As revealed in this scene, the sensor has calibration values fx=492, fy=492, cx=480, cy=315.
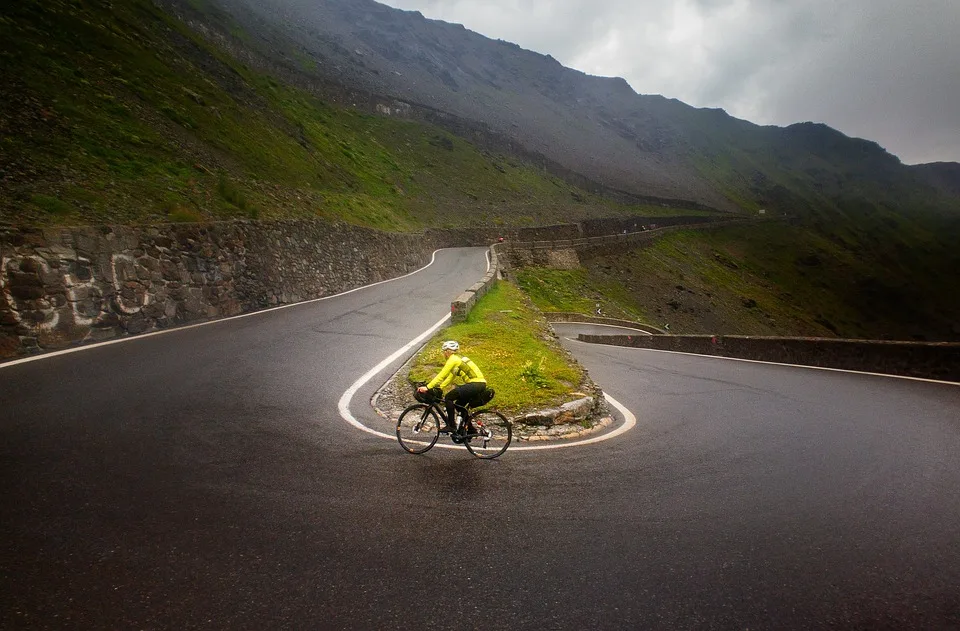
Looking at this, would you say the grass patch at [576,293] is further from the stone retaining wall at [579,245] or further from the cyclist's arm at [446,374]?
the cyclist's arm at [446,374]

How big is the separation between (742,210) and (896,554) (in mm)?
145140

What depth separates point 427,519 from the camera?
4.57 metres

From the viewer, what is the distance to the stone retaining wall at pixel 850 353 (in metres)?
13.6

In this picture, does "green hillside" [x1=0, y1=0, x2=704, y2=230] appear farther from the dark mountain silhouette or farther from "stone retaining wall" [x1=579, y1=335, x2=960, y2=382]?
the dark mountain silhouette

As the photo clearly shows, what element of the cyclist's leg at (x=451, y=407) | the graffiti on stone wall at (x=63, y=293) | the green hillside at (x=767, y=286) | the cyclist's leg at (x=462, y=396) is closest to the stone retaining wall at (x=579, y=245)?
the green hillside at (x=767, y=286)

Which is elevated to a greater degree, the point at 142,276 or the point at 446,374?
the point at 142,276

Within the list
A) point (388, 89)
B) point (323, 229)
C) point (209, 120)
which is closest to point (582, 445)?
point (323, 229)

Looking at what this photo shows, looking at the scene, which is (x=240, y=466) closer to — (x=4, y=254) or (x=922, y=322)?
(x=4, y=254)

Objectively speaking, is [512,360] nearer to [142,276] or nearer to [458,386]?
[458,386]

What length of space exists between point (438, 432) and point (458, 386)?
0.67 m

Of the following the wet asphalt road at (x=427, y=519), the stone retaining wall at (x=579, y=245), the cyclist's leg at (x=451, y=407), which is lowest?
the wet asphalt road at (x=427, y=519)

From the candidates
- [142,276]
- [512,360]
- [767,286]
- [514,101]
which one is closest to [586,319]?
[512,360]

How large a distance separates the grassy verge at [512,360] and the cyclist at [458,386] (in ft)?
4.07

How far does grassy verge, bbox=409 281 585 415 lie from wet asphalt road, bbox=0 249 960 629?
1.41 meters
